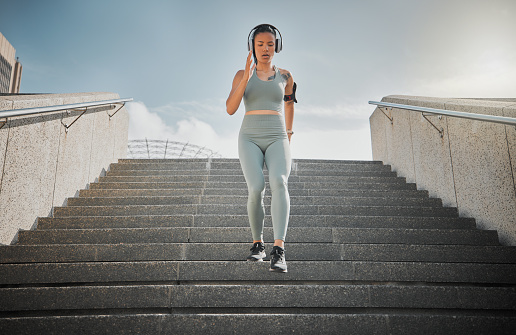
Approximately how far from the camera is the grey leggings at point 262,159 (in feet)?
9.32

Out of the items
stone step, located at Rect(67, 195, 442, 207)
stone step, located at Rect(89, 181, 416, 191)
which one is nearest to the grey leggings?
stone step, located at Rect(67, 195, 442, 207)

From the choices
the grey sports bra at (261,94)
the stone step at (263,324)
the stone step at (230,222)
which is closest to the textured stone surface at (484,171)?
the stone step at (230,222)

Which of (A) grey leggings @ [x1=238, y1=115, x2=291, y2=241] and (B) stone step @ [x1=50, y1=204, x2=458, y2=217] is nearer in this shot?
(A) grey leggings @ [x1=238, y1=115, x2=291, y2=241]

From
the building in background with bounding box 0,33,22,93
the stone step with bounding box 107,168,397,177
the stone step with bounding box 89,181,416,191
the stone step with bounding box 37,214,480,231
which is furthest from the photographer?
the building in background with bounding box 0,33,22,93

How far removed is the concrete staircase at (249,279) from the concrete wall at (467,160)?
Answer: 33cm

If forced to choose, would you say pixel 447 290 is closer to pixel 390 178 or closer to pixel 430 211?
pixel 430 211

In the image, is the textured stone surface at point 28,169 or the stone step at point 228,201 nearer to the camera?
the textured stone surface at point 28,169

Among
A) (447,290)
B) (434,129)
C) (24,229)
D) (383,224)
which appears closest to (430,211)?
(383,224)

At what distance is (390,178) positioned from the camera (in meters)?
6.55

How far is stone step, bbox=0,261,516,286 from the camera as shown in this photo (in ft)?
10.2

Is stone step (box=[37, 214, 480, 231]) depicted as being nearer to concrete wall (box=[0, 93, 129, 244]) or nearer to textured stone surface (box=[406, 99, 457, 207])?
concrete wall (box=[0, 93, 129, 244])

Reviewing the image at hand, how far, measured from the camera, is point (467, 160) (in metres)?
4.81

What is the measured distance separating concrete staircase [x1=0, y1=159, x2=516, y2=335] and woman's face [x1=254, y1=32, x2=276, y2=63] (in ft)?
5.97

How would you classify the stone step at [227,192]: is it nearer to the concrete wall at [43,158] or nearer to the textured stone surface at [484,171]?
the concrete wall at [43,158]
